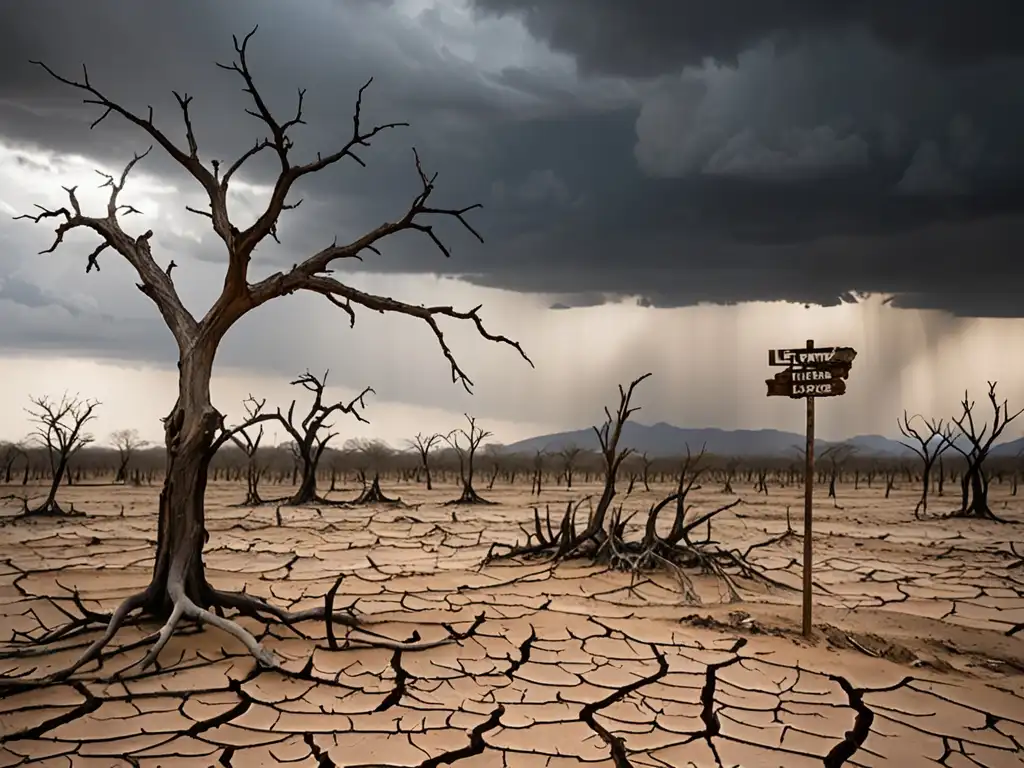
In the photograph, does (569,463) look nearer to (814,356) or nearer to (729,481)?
(729,481)

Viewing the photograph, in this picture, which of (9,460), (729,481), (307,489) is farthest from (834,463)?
(9,460)

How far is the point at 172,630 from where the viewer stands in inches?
197

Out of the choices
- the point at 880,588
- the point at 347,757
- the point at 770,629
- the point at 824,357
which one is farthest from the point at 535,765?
the point at 880,588

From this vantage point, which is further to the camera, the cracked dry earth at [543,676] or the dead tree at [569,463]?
the dead tree at [569,463]

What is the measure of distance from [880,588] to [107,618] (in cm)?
796

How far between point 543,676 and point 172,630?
100 inches

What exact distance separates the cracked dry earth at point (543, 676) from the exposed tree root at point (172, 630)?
10cm

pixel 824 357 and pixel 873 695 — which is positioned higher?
pixel 824 357

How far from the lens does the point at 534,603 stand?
7238 mm

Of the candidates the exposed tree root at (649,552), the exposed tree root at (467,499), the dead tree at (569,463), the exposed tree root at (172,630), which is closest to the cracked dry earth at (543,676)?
the exposed tree root at (172,630)

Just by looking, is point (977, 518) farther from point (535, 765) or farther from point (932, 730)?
point (535, 765)

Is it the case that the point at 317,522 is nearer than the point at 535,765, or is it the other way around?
the point at 535,765

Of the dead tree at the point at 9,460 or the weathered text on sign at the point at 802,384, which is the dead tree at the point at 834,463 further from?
the dead tree at the point at 9,460

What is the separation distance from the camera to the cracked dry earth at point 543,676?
402 cm
